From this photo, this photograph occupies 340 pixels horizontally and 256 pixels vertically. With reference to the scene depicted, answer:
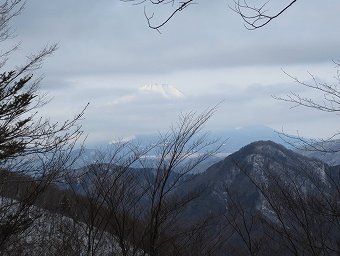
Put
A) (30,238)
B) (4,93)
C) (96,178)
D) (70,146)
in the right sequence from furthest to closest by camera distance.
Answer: (30,238) < (96,178) < (4,93) < (70,146)

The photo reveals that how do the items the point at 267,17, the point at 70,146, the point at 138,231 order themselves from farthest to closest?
the point at 138,231
the point at 70,146
the point at 267,17

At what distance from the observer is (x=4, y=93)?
312 inches

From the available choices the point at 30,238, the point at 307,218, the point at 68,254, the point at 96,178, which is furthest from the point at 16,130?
the point at 30,238

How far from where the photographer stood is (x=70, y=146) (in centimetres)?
726

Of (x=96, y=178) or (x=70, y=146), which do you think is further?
(x=96, y=178)

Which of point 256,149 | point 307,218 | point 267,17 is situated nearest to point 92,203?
point 307,218

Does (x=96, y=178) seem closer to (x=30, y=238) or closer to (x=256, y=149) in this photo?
(x=30, y=238)

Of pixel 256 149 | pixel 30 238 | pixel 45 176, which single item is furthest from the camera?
pixel 256 149

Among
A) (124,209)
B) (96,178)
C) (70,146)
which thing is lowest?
(124,209)

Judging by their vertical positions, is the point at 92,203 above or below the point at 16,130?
below

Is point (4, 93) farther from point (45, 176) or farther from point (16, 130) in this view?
point (45, 176)

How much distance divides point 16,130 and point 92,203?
2.57 meters

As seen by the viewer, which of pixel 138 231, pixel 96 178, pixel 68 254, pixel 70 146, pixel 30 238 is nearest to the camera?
pixel 70 146

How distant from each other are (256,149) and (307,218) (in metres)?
104
